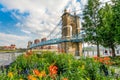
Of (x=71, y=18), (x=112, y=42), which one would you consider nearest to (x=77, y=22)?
(x=71, y=18)

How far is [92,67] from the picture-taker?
19.1 ft

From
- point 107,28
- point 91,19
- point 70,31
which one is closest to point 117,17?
point 107,28

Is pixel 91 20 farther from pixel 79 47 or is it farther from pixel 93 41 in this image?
pixel 79 47

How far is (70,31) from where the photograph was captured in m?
43.5

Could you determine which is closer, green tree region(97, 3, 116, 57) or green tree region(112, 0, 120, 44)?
green tree region(112, 0, 120, 44)

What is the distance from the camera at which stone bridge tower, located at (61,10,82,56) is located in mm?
41188

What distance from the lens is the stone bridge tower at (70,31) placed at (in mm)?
41188

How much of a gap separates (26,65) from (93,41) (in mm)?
20744

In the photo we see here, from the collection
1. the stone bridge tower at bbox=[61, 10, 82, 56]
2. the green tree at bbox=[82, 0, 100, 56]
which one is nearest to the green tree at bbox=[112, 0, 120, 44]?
the green tree at bbox=[82, 0, 100, 56]

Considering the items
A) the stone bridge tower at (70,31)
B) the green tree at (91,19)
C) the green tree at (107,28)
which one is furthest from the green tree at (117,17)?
the stone bridge tower at (70,31)

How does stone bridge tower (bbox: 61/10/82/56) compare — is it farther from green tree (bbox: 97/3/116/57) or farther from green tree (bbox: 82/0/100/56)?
green tree (bbox: 97/3/116/57)

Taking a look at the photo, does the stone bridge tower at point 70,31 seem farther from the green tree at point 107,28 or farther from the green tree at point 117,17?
the green tree at point 117,17

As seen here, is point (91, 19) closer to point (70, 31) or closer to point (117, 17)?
point (117, 17)

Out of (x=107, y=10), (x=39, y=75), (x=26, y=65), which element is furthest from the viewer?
(x=107, y=10)
